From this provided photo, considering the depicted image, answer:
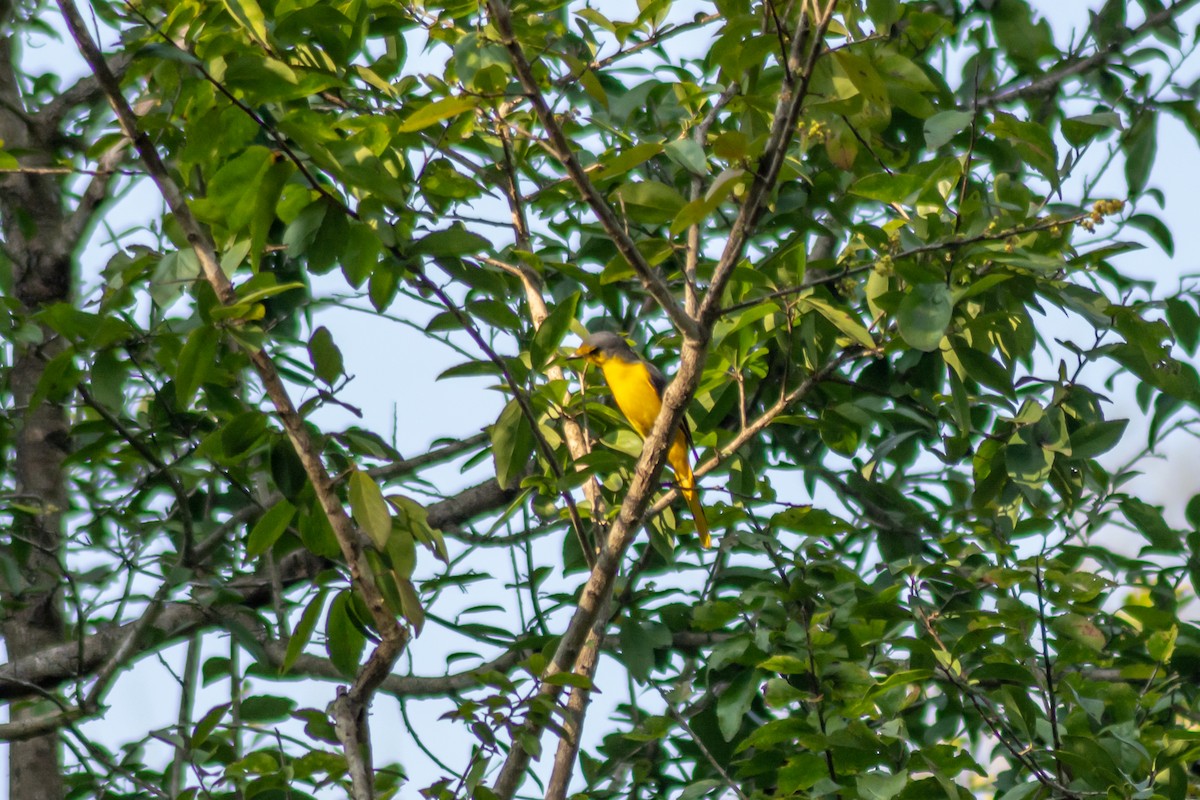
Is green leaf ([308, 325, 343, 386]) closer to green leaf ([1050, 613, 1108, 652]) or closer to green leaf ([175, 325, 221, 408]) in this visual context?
green leaf ([175, 325, 221, 408])

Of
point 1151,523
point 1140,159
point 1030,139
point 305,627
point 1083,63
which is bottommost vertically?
point 305,627

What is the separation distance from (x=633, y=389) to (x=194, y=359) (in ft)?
11.6

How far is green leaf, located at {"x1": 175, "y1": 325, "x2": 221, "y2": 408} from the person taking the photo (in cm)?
235

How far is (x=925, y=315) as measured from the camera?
2619mm

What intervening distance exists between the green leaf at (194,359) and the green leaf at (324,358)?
Answer: 0.21 meters

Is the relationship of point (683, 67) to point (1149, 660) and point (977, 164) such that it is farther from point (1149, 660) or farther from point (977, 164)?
point (1149, 660)

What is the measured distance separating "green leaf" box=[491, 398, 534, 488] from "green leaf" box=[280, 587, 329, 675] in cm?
47

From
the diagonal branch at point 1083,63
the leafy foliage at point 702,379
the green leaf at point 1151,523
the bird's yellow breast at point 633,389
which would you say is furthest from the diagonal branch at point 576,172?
the bird's yellow breast at point 633,389

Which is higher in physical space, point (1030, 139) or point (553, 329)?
point (1030, 139)

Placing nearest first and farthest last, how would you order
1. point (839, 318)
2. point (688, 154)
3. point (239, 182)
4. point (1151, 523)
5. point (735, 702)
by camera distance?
point (688, 154) → point (239, 182) → point (839, 318) → point (735, 702) → point (1151, 523)

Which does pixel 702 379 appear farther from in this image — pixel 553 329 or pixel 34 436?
pixel 34 436

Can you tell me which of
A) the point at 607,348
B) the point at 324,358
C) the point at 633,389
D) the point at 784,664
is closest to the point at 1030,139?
the point at 784,664

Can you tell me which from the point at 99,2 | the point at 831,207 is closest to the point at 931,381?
the point at 831,207

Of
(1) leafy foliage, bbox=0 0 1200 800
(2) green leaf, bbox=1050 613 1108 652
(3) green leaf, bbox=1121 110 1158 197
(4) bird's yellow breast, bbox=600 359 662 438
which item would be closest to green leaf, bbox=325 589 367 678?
(1) leafy foliage, bbox=0 0 1200 800
